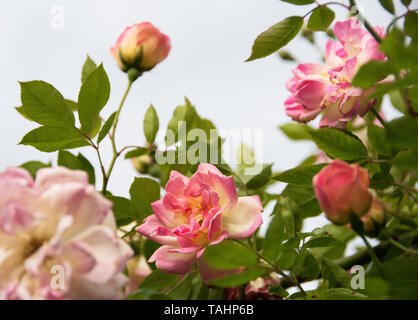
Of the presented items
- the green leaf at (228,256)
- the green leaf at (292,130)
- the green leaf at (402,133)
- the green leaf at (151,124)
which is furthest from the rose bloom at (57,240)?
the green leaf at (292,130)

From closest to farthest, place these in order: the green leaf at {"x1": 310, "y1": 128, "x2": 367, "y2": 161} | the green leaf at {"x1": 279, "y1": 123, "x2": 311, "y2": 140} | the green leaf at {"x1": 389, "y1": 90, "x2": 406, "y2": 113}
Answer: the green leaf at {"x1": 310, "y1": 128, "x2": 367, "y2": 161} → the green leaf at {"x1": 389, "y1": 90, "x2": 406, "y2": 113} → the green leaf at {"x1": 279, "y1": 123, "x2": 311, "y2": 140}

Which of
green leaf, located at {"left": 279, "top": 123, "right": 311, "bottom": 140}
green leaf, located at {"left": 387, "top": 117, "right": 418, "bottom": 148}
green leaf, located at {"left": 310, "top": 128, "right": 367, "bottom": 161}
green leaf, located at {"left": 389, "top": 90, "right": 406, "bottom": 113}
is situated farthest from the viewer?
green leaf, located at {"left": 279, "top": 123, "right": 311, "bottom": 140}

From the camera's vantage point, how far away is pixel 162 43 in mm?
513

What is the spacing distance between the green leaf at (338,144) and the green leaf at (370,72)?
0.08 meters

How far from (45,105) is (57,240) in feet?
0.58

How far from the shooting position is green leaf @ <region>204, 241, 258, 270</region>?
0.28 meters

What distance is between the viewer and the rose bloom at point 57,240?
0.81ft

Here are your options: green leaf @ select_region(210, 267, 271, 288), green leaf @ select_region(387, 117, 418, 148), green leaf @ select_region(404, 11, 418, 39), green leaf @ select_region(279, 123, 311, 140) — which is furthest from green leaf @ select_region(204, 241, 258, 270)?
green leaf @ select_region(279, 123, 311, 140)

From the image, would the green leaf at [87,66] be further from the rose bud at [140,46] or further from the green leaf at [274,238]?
the green leaf at [274,238]

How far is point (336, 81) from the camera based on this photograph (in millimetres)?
451

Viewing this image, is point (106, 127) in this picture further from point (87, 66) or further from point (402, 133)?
point (402, 133)

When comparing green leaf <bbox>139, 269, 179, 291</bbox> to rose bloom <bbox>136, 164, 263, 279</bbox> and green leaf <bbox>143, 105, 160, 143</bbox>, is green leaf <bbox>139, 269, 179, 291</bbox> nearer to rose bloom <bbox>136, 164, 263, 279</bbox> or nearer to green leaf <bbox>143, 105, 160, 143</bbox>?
rose bloom <bbox>136, 164, 263, 279</bbox>

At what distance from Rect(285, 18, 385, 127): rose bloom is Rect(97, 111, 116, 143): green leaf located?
0.53 feet

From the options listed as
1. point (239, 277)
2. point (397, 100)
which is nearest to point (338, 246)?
point (397, 100)
